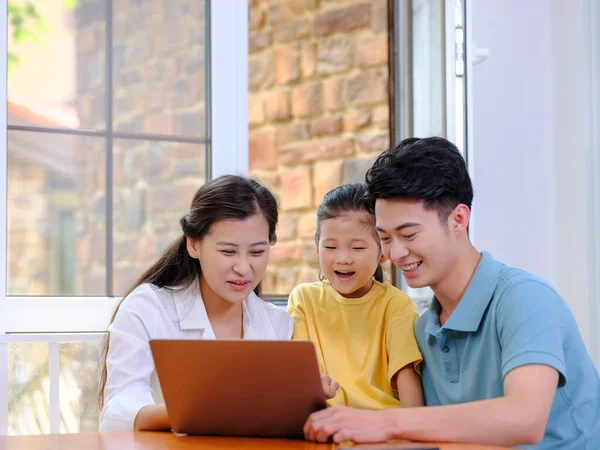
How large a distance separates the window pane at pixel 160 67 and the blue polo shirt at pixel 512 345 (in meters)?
1.25

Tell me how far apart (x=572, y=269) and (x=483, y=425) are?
1.75 m

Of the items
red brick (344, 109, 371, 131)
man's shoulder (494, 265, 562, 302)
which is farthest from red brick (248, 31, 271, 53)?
man's shoulder (494, 265, 562, 302)

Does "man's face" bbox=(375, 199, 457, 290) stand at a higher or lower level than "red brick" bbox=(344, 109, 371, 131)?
lower

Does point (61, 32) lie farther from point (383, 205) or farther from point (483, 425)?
point (483, 425)

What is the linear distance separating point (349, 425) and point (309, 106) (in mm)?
2558

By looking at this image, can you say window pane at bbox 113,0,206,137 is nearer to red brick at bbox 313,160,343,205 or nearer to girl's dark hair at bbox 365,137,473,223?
red brick at bbox 313,160,343,205

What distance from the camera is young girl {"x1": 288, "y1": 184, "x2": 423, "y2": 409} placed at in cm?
194

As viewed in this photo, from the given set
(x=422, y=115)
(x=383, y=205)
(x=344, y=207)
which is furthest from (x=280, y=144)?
(x=383, y=205)

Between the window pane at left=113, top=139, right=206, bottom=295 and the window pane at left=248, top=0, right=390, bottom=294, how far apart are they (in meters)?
0.89

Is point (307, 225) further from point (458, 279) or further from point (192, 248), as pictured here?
point (458, 279)

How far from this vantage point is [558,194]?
10.1 ft

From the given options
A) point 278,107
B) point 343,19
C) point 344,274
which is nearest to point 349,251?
point 344,274

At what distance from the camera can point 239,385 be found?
1380 mm

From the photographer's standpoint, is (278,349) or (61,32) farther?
(61,32)
